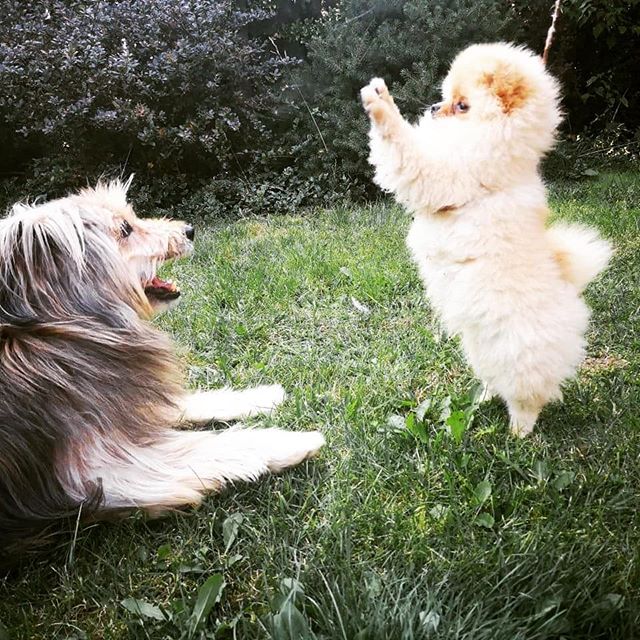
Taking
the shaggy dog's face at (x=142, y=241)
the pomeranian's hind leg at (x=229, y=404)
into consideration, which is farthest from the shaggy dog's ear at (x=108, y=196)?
the pomeranian's hind leg at (x=229, y=404)

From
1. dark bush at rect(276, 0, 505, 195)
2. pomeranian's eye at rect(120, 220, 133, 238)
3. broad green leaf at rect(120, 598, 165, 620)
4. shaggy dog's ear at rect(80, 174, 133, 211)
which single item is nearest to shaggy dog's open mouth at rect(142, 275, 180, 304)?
pomeranian's eye at rect(120, 220, 133, 238)

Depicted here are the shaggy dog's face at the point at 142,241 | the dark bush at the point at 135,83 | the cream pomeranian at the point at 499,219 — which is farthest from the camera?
the dark bush at the point at 135,83

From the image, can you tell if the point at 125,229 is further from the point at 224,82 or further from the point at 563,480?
the point at 224,82

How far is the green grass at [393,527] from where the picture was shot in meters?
1.30

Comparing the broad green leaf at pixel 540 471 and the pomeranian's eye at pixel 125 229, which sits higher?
the pomeranian's eye at pixel 125 229

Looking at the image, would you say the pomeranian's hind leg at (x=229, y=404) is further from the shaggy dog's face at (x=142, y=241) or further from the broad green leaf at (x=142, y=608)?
the broad green leaf at (x=142, y=608)

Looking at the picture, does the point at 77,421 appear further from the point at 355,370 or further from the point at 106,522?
the point at 355,370

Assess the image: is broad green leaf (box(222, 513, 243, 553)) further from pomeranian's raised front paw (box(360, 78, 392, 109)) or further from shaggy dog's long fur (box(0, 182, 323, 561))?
pomeranian's raised front paw (box(360, 78, 392, 109))

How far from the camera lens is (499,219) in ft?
5.94

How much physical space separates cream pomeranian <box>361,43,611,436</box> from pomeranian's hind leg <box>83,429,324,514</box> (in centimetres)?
68

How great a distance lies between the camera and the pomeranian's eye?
2.07 m

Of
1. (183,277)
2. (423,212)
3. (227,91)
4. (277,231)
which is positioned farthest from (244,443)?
(227,91)

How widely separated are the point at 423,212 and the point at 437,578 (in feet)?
3.69

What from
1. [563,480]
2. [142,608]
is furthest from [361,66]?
[142,608]
